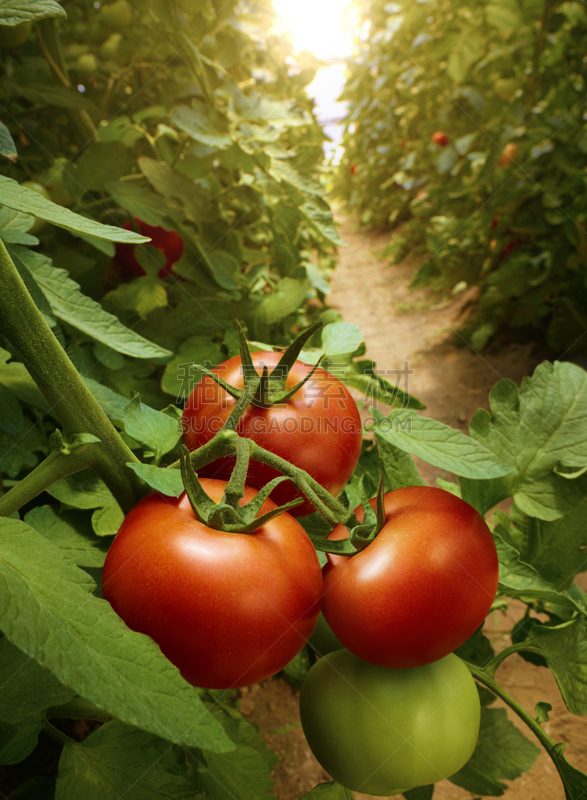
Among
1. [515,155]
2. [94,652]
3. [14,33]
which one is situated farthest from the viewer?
[515,155]

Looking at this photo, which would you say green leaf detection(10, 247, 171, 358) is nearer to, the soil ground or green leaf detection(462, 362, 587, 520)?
green leaf detection(462, 362, 587, 520)

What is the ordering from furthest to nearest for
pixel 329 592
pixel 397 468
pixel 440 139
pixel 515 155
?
1. pixel 440 139
2. pixel 515 155
3. pixel 397 468
4. pixel 329 592

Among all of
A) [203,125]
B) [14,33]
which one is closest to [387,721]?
[203,125]

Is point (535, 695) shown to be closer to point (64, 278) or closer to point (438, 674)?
point (438, 674)

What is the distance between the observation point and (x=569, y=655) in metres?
0.40

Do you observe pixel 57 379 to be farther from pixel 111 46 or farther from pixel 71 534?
pixel 111 46

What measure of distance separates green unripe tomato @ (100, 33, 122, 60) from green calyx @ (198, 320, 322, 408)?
0.82 meters

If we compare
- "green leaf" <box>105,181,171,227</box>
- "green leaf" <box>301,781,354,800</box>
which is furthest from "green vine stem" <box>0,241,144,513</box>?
"green leaf" <box>105,181,171,227</box>

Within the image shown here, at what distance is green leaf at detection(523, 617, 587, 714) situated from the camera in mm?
375

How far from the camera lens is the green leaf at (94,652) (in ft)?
0.67

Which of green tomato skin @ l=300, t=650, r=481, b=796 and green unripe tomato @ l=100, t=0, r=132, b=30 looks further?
green unripe tomato @ l=100, t=0, r=132, b=30

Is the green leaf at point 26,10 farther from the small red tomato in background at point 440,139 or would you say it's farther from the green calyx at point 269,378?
the small red tomato in background at point 440,139

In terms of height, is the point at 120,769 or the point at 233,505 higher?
the point at 233,505

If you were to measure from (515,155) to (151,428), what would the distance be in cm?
174
